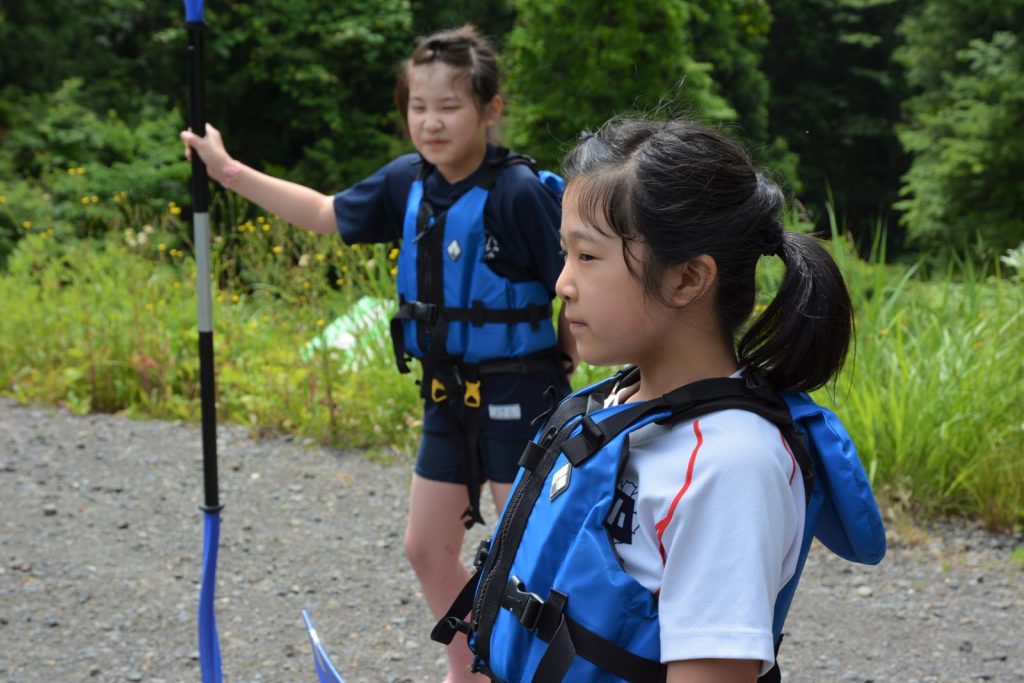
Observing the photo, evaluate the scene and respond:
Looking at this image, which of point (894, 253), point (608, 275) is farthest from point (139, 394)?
point (894, 253)

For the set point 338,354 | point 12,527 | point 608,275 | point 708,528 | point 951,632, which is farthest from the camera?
point 338,354

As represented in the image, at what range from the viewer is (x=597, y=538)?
4.66 feet

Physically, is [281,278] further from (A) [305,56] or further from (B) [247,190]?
(A) [305,56]

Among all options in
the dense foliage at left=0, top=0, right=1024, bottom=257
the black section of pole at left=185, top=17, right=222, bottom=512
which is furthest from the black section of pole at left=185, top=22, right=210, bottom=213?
the dense foliage at left=0, top=0, right=1024, bottom=257

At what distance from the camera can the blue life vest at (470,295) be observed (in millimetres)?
2654

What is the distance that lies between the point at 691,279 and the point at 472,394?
1250 millimetres

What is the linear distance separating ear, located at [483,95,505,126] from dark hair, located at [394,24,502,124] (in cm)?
1

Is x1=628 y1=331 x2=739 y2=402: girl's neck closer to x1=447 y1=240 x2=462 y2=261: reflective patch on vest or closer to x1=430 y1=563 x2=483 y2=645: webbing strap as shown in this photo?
x1=430 y1=563 x2=483 y2=645: webbing strap

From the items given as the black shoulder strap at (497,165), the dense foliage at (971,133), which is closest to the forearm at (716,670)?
the black shoulder strap at (497,165)

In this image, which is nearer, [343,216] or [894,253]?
[343,216]

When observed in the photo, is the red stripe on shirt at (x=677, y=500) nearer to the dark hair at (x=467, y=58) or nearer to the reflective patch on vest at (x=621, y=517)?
the reflective patch on vest at (x=621, y=517)

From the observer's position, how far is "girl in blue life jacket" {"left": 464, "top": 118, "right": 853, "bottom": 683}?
1.33 meters

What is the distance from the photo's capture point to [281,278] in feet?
21.1

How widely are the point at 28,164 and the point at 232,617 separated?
35.6ft
